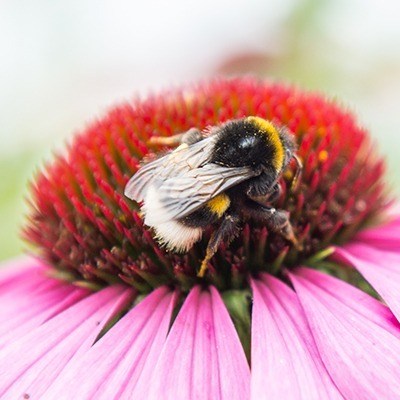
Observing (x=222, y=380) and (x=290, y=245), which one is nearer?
(x=222, y=380)

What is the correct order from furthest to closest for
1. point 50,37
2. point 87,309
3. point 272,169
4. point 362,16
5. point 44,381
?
point 50,37 < point 362,16 < point 87,309 < point 272,169 < point 44,381

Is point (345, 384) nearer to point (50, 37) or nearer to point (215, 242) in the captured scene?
point (215, 242)

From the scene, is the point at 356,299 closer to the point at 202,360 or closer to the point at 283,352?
the point at 283,352

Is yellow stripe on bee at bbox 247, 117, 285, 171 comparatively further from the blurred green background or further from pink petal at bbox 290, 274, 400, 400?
the blurred green background

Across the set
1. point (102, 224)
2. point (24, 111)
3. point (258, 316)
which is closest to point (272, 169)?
point (258, 316)

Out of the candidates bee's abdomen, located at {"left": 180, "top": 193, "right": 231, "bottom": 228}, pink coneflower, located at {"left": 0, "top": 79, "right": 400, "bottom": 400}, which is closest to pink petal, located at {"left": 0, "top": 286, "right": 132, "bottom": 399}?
pink coneflower, located at {"left": 0, "top": 79, "right": 400, "bottom": 400}

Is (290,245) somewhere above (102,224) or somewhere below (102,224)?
below

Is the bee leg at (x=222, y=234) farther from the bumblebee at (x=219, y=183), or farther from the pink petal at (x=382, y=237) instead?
the pink petal at (x=382, y=237)
